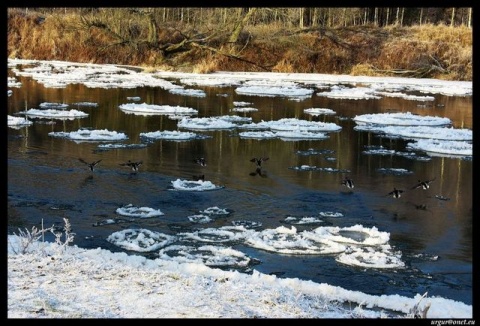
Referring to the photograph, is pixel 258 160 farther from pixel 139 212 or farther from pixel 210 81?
pixel 210 81

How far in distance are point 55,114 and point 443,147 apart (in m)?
9.81

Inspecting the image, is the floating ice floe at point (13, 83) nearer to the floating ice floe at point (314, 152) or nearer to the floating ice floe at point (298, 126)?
the floating ice floe at point (298, 126)

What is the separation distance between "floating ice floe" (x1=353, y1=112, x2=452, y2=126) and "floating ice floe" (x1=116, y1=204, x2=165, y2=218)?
415 inches

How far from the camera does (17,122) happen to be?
15.9 metres

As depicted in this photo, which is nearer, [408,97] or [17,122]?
[17,122]

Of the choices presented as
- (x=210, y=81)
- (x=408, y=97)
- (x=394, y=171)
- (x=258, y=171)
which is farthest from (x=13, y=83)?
(x=394, y=171)

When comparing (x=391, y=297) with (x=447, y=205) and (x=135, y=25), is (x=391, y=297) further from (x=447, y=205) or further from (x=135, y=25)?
(x=135, y=25)

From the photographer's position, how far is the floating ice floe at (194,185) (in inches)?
401

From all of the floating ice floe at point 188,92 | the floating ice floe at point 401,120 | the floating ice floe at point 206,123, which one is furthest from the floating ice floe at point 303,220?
the floating ice floe at point 188,92

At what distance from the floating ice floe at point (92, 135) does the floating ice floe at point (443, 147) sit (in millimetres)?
6487

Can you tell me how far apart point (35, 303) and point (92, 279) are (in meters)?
0.86

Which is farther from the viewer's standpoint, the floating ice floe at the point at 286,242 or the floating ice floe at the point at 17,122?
the floating ice floe at the point at 17,122

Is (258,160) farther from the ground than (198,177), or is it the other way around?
(258,160)

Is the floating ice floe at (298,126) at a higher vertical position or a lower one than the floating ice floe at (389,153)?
higher
